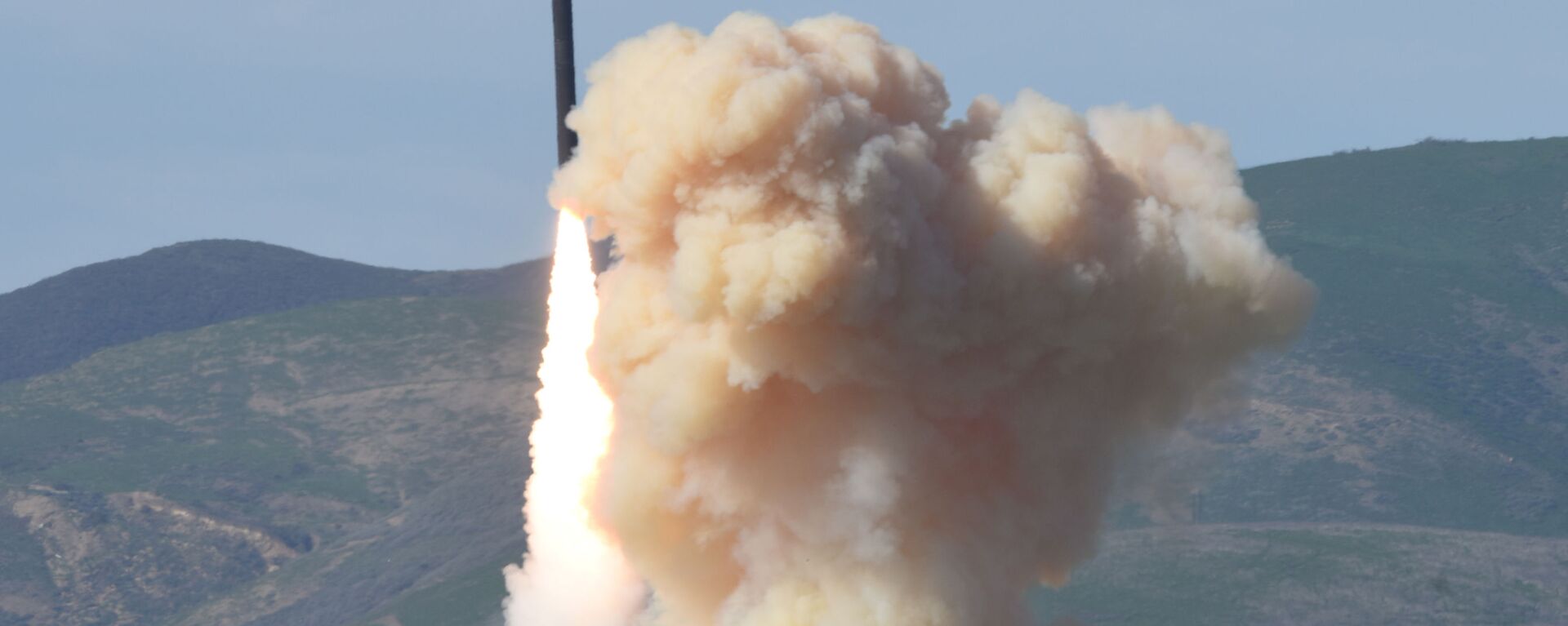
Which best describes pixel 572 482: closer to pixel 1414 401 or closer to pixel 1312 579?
pixel 1312 579

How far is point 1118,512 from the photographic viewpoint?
12400 cm

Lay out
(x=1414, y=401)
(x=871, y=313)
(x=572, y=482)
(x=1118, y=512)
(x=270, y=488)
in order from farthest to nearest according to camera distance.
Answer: (x=270, y=488) < (x=1414, y=401) < (x=1118, y=512) < (x=572, y=482) < (x=871, y=313)

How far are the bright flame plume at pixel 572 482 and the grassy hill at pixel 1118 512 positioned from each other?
160ft

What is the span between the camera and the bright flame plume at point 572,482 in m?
53.8

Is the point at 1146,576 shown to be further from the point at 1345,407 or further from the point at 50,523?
the point at 50,523

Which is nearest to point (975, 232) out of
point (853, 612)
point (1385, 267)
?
point (853, 612)

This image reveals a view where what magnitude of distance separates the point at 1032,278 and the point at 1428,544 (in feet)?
265

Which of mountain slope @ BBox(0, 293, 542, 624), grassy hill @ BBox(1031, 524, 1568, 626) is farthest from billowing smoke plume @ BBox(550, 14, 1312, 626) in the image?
mountain slope @ BBox(0, 293, 542, 624)

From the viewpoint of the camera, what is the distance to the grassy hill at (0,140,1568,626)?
115 m

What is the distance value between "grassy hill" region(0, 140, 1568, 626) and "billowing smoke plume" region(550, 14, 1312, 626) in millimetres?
50118

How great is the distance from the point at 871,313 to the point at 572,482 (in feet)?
40.2

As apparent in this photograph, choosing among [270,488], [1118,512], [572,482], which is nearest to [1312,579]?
[1118,512]

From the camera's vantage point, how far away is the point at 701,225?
44344 mm

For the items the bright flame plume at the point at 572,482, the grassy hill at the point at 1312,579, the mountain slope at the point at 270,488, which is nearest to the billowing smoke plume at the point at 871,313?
the bright flame plume at the point at 572,482
